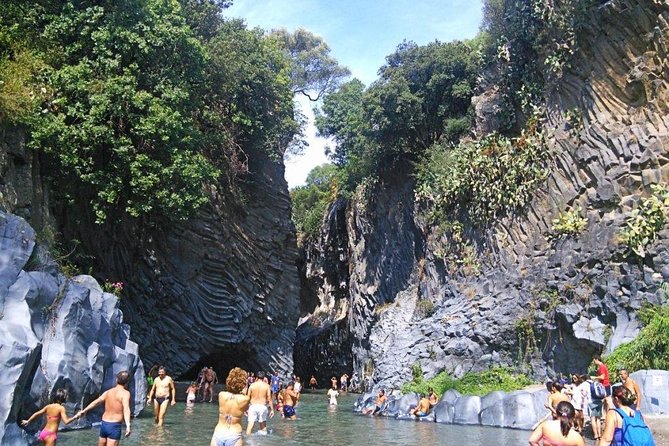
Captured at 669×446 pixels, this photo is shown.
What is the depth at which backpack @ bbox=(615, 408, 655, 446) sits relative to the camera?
5.05 m

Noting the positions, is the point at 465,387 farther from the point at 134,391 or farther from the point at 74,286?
the point at 74,286

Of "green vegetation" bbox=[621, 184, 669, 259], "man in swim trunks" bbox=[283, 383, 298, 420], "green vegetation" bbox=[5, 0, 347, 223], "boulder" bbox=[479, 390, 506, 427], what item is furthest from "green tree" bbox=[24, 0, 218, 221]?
"green vegetation" bbox=[621, 184, 669, 259]

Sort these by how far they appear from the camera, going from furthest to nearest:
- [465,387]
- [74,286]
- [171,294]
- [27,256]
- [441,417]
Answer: [171,294]
[465,387]
[441,417]
[74,286]
[27,256]

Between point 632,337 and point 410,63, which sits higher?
point 410,63

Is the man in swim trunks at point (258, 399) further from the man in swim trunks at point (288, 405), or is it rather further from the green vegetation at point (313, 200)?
the green vegetation at point (313, 200)

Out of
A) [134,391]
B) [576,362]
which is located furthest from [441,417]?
[134,391]

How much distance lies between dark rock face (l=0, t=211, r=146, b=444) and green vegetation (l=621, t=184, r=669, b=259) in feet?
42.6

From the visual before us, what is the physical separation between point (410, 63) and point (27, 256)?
67.0ft

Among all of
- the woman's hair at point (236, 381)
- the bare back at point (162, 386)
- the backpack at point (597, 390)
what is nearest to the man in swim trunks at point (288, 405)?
the bare back at point (162, 386)

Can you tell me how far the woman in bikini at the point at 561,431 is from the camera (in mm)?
5225

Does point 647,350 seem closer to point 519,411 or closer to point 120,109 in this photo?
point 519,411

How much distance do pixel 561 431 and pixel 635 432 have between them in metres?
0.56

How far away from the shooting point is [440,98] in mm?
27484

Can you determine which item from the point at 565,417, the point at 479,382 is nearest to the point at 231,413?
the point at 565,417
